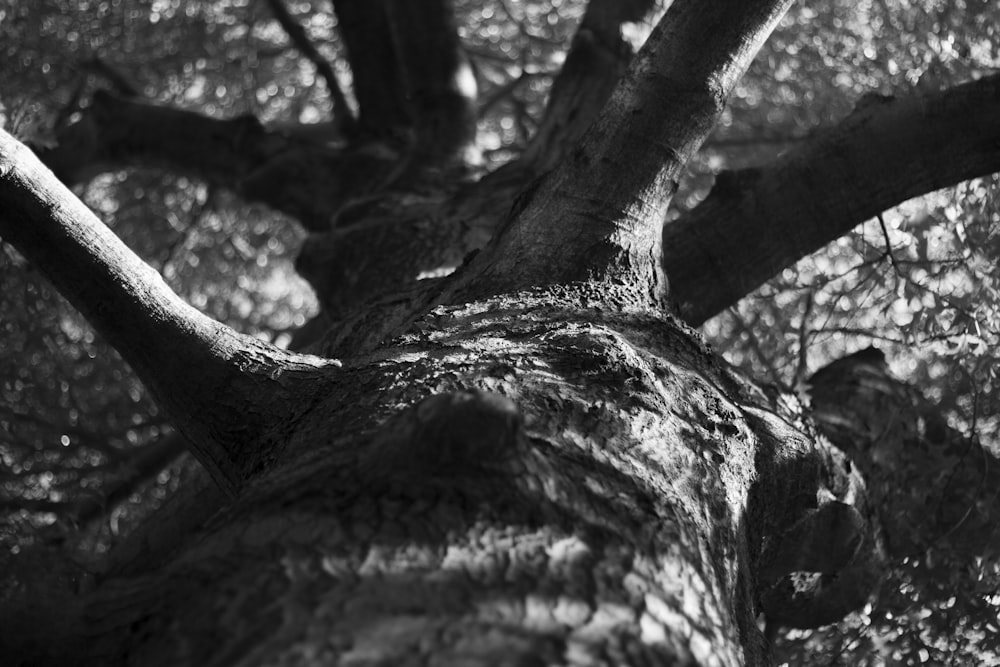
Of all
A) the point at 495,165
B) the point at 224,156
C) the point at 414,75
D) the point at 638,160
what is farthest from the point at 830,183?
the point at 495,165

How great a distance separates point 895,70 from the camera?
5.26 metres

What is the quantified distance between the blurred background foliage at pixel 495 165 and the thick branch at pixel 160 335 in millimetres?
763

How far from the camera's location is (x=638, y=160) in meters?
2.66

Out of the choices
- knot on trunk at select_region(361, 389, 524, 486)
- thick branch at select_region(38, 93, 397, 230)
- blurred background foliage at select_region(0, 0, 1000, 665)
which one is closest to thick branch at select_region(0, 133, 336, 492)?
knot on trunk at select_region(361, 389, 524, 486)

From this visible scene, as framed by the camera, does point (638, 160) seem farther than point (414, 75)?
No

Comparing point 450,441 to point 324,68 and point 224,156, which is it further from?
point 324,68

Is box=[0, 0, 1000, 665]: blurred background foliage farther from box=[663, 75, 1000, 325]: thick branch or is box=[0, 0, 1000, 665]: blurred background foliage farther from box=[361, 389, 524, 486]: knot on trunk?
box=[361, 389, 524, 486]: knot on trunk

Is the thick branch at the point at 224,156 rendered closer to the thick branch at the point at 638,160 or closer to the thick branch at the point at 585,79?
the thick branch at the point at 585,79

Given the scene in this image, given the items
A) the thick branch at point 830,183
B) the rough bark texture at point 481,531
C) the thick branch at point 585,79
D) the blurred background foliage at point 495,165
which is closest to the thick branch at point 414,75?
the thick branch at point 585,79

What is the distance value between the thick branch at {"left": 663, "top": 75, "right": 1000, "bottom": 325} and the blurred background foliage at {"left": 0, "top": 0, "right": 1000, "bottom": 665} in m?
0.24

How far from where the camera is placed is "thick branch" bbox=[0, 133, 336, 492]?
2.13 m

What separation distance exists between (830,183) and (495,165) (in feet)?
10.7

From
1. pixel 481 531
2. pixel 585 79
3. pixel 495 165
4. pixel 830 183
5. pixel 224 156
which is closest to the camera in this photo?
pixel 481 531

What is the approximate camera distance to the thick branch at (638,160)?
2.52 meters
